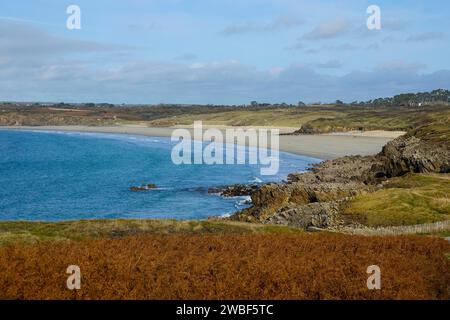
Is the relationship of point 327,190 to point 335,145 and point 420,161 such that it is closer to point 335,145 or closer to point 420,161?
point 420,161

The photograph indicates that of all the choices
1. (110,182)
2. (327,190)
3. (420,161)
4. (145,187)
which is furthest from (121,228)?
(110,182)

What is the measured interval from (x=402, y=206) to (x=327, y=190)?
39.9 ft

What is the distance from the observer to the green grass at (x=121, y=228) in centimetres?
2578

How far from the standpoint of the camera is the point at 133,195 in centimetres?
6862

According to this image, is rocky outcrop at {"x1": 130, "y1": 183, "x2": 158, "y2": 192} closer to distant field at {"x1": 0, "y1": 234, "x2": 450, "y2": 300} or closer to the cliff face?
the cliff face

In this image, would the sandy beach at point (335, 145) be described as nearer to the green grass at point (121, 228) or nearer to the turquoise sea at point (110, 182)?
the turquoise sea at point (110, 182)

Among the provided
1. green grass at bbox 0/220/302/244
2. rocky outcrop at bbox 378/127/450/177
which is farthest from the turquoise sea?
green grass at bbox 0/220/302/244

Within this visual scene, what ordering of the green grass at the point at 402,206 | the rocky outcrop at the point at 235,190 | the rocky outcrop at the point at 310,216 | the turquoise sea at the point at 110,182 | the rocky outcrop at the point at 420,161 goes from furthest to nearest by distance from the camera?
the rocky outcrop at the point at 235,190 < the turquoise sea at the point at 110,182 < the rocky outcrop at the point at 420,161 < the rocky outcrop at the point at 310,216 < the green grass at the point at 402,206

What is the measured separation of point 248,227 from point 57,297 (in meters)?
17.8

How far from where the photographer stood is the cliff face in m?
38.9

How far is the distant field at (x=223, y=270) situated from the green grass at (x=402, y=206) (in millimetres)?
16310

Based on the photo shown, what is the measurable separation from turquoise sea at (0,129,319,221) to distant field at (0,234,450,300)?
36616mm

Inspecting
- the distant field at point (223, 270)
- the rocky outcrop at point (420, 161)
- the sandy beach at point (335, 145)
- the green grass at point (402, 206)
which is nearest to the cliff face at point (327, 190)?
the rocky outcrop at point (420, 161)

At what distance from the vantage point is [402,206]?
3659 centimetres
